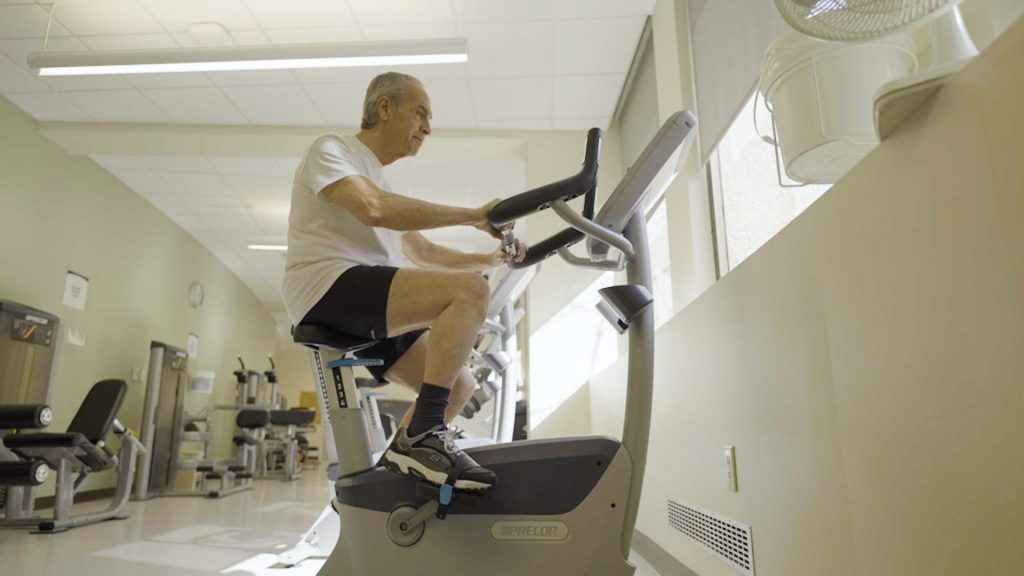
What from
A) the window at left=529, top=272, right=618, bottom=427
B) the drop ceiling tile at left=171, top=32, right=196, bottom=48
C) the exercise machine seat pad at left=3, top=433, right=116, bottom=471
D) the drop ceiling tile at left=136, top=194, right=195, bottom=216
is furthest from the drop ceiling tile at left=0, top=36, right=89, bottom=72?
the window at left=529, top=272, right=618, bottom=427

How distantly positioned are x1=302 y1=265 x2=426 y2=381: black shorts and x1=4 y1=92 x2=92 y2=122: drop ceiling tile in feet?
14.8

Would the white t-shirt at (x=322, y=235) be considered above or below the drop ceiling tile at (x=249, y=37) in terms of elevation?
below

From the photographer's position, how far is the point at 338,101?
15.1 feet

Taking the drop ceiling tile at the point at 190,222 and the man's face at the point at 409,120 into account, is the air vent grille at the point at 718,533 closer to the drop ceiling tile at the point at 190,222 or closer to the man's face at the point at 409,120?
the man's face at the point at 409,120

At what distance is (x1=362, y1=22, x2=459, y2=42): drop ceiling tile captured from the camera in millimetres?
3830

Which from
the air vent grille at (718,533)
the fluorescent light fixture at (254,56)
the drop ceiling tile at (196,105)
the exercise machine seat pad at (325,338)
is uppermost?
the drop ceiling tile at (196,105)

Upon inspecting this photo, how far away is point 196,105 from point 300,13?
1.55 meters

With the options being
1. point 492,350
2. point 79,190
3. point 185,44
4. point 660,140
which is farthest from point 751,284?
point 79,190

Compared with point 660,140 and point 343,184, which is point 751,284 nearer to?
point 660,140

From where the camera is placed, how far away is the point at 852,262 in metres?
1.10

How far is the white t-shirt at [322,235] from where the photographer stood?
1.46 meters

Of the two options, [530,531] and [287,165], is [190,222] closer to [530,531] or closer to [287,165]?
[287,165]

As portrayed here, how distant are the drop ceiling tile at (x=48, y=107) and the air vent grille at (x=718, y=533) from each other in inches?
204

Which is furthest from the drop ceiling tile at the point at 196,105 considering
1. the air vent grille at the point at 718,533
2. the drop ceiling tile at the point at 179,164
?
the air vent grille at the point at 718,533
